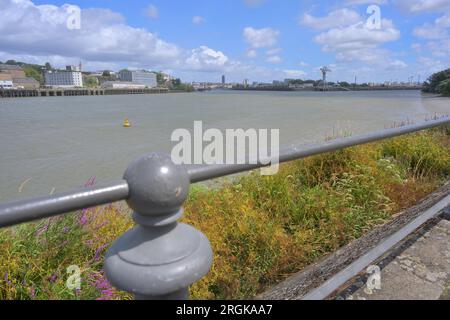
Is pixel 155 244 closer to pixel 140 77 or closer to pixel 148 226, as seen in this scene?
pixel 148 226

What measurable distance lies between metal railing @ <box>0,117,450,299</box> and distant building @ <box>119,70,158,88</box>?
17503cm

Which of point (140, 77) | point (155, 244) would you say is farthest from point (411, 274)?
point (140, 77)

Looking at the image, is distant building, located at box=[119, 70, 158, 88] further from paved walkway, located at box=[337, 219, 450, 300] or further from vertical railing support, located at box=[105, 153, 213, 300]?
vertical railing support, located at box=[105, 153, 213, 300]

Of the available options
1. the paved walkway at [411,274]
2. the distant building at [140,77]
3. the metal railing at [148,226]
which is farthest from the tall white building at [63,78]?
the metal railing at [148,226]

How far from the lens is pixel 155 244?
1000 millimetres

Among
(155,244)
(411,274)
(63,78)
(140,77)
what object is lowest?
(411,274)

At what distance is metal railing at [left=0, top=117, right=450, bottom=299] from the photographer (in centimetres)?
91

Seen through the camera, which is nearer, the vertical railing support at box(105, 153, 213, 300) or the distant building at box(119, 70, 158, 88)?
the vertical railing support at box(105, 153, 213, 300)

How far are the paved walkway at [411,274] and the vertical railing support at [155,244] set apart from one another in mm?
1046

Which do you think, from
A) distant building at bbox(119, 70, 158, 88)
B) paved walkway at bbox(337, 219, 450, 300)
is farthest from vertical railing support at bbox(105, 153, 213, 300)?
distant building at bbox(119, 70, 158, 88)

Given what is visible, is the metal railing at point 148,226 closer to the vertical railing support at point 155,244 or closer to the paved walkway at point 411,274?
the vertical railing support at point 155,244

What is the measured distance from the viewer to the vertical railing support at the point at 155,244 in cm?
94

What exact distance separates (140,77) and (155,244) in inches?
7086
